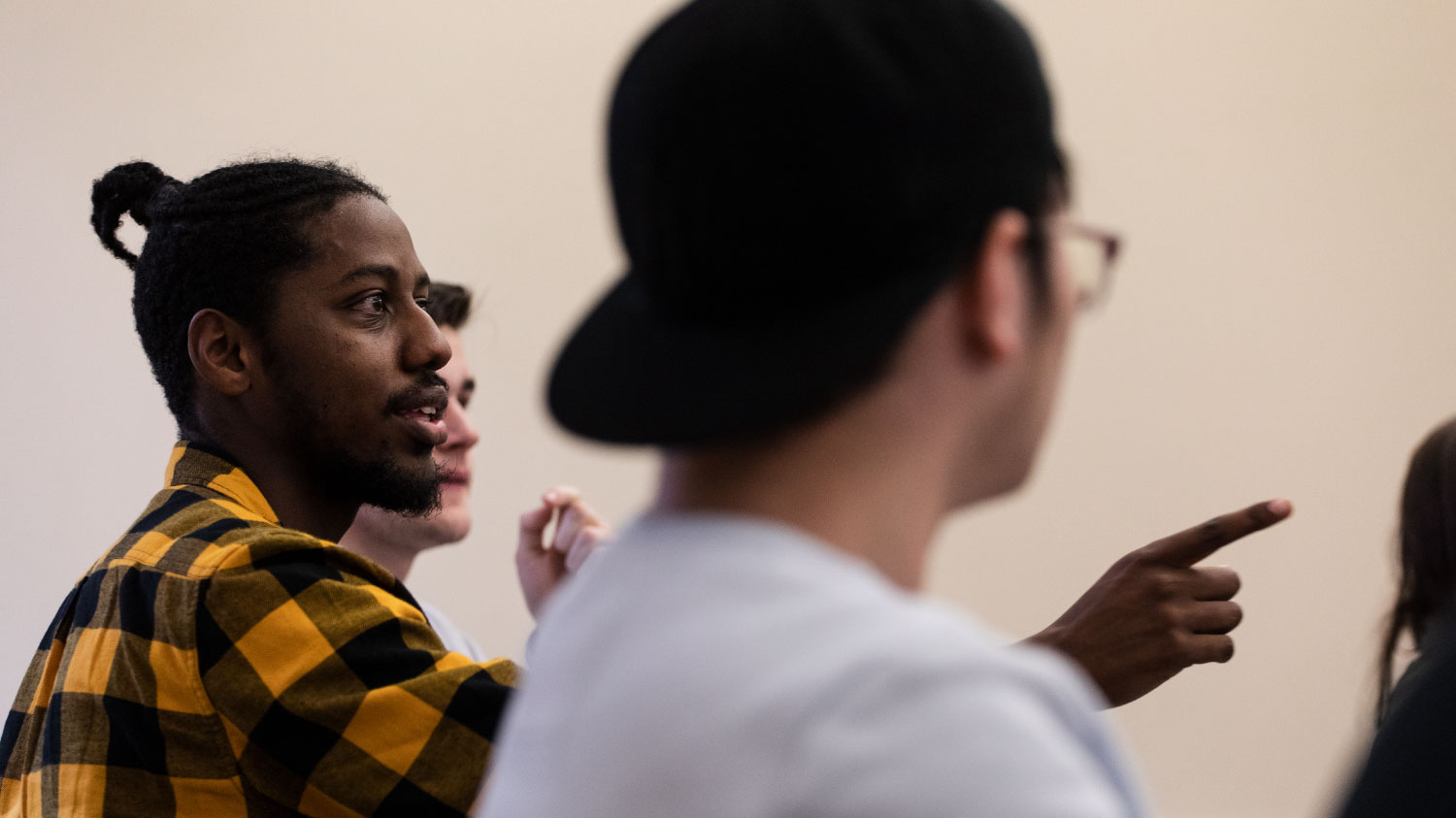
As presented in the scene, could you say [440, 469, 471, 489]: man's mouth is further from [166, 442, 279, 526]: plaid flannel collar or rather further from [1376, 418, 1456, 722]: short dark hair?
[1376, 418, 1456, 722]: short dark hair

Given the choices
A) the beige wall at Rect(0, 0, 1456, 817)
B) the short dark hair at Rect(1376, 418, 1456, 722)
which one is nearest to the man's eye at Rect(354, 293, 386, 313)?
the short dark hair at Rect(1376, 418, 1456, 722)

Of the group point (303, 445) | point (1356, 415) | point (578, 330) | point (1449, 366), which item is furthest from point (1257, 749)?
point (578, 330)

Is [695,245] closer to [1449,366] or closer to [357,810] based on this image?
[357,810]

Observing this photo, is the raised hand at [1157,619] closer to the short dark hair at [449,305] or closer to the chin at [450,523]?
the chin at [450,523]

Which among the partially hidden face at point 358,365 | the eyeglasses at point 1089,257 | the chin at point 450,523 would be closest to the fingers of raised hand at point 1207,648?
the eyeglasses at point 1089,257

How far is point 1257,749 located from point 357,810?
6.97 feet

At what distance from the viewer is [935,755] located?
364 millimetres

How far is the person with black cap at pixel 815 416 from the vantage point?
1.23ft

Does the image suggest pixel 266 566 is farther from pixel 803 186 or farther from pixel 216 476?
pixel 803 186

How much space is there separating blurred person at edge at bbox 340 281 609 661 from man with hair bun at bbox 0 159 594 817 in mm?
32

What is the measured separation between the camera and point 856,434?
462 mm

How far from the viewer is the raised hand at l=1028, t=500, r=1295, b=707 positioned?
2.90 ft

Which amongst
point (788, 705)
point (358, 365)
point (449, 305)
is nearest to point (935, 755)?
point (788, 705)

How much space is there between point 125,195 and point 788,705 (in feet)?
4.06
